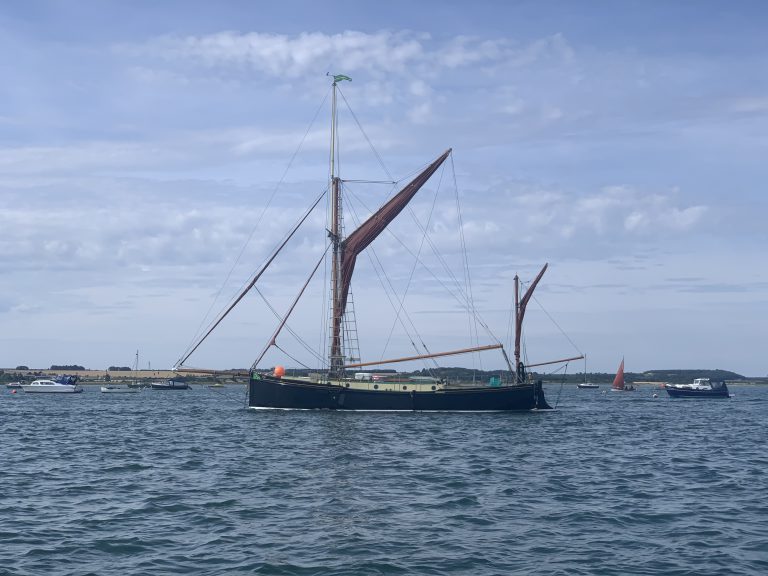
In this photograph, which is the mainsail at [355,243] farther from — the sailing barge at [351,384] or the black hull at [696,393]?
the black hull at [696,393]

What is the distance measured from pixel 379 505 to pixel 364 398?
44571 millimetres

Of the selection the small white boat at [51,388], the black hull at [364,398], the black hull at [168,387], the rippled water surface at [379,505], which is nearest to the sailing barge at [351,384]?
the black hull at [364,398]

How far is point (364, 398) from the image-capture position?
237 feet

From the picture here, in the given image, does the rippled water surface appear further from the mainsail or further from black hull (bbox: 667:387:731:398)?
black hull (bbox: 667:387:731:398)

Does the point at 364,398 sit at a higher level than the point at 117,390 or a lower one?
lower

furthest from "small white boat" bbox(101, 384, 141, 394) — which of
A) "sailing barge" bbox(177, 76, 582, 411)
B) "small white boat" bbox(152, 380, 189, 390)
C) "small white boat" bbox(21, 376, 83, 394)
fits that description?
"sailing barge" bbox(177, 76, 582, 411)

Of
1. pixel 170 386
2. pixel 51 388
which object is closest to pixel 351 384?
pixel 51 388

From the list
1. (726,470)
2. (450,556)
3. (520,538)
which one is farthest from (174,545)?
(726,470)

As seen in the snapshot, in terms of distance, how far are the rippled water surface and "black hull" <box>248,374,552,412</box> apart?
18.1 metres

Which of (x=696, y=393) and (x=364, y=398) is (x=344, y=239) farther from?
(x=696, y=393)

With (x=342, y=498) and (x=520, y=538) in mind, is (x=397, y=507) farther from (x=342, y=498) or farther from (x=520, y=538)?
(x=520, y=538)

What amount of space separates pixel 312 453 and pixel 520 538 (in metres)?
21.0

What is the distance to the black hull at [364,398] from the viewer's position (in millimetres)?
72188

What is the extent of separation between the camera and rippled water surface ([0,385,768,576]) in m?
20.9
